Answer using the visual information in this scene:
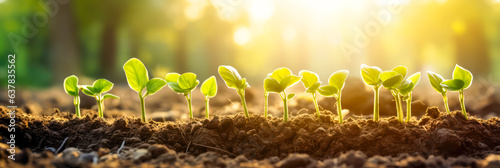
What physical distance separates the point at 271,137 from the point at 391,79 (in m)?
0.84

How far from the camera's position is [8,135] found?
96.5 inches

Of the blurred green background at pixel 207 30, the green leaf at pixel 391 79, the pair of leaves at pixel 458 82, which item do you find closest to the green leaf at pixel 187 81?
the green leaf at pixel 391 79

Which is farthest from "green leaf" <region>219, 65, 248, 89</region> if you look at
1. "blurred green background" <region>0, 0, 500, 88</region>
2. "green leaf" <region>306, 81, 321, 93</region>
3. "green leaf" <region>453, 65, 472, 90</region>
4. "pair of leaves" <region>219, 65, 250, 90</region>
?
"blurred green background" <region>0, 0, 500, 88</region>

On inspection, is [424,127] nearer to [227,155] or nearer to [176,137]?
[227,155]

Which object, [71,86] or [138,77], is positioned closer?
[138,77]

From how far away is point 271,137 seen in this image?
2.35 metres

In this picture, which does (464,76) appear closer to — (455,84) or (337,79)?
(455,84)

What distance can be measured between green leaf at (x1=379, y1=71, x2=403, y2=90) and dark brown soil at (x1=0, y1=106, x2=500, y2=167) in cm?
28

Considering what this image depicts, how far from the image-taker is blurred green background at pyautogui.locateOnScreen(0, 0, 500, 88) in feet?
47.5

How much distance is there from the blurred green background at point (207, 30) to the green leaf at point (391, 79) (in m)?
9.17

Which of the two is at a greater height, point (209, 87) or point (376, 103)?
point (209, 87)

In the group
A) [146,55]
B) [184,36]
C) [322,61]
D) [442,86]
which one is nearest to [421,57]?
[184,36]

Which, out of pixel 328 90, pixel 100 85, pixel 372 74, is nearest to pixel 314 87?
pixel 328 90

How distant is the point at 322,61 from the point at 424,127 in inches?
2353
